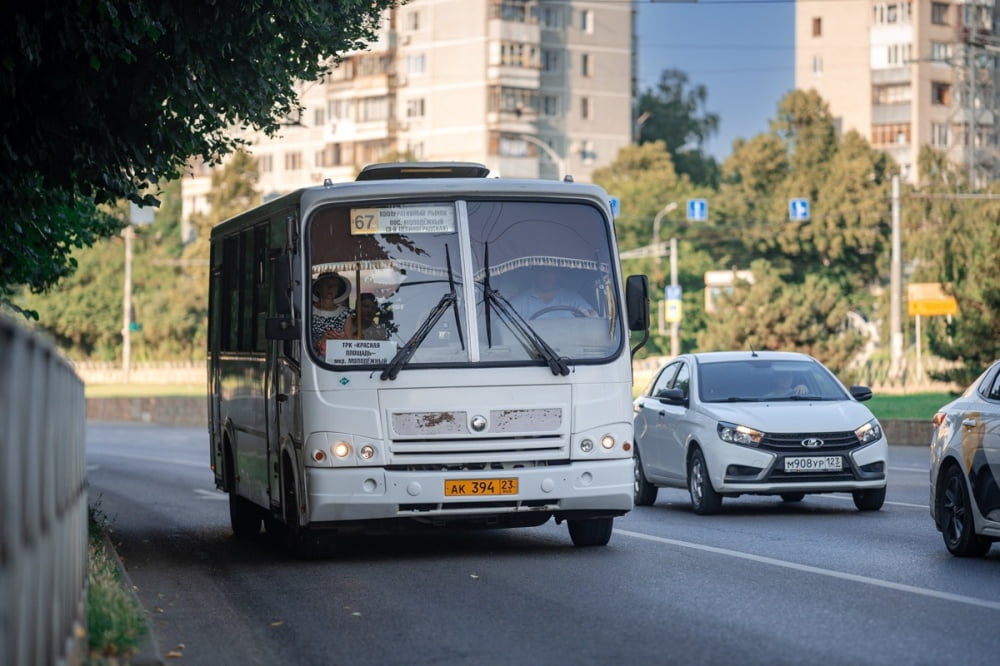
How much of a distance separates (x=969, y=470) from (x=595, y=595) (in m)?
3.47

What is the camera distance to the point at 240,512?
1931 cm

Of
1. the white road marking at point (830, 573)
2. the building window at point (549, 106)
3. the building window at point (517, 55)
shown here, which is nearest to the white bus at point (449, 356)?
the white road marking at point (830, 573)

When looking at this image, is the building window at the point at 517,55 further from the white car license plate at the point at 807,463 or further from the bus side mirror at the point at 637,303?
the bus side mirror at the point at 637,303

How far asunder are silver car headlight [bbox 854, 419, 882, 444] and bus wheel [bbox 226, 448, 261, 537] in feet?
19.6

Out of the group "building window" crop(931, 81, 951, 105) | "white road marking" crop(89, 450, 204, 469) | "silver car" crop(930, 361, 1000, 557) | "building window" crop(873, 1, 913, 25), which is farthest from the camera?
"building window" crop(931, 81, 951, 105)

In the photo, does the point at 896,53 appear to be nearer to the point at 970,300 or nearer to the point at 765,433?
the point at 970,300

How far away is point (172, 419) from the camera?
70.9 meters

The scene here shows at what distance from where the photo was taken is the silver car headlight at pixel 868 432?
20.4 meters

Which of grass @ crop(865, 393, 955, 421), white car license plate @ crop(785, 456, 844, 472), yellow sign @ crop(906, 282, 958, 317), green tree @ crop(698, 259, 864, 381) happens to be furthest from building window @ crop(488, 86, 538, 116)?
white car license plate @ crop(785, 456, 844, 472)

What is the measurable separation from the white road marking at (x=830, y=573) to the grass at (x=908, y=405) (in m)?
30.3

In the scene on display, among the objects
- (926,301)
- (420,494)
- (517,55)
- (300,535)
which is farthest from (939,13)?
(420,494)

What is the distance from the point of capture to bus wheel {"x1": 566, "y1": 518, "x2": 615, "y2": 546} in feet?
53.4

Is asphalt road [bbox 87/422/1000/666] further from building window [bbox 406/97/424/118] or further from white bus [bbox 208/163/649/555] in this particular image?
building window [bbox 406/97/424/118]

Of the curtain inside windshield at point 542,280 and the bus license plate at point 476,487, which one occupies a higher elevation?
the curtain inside windshield at point 542,280
